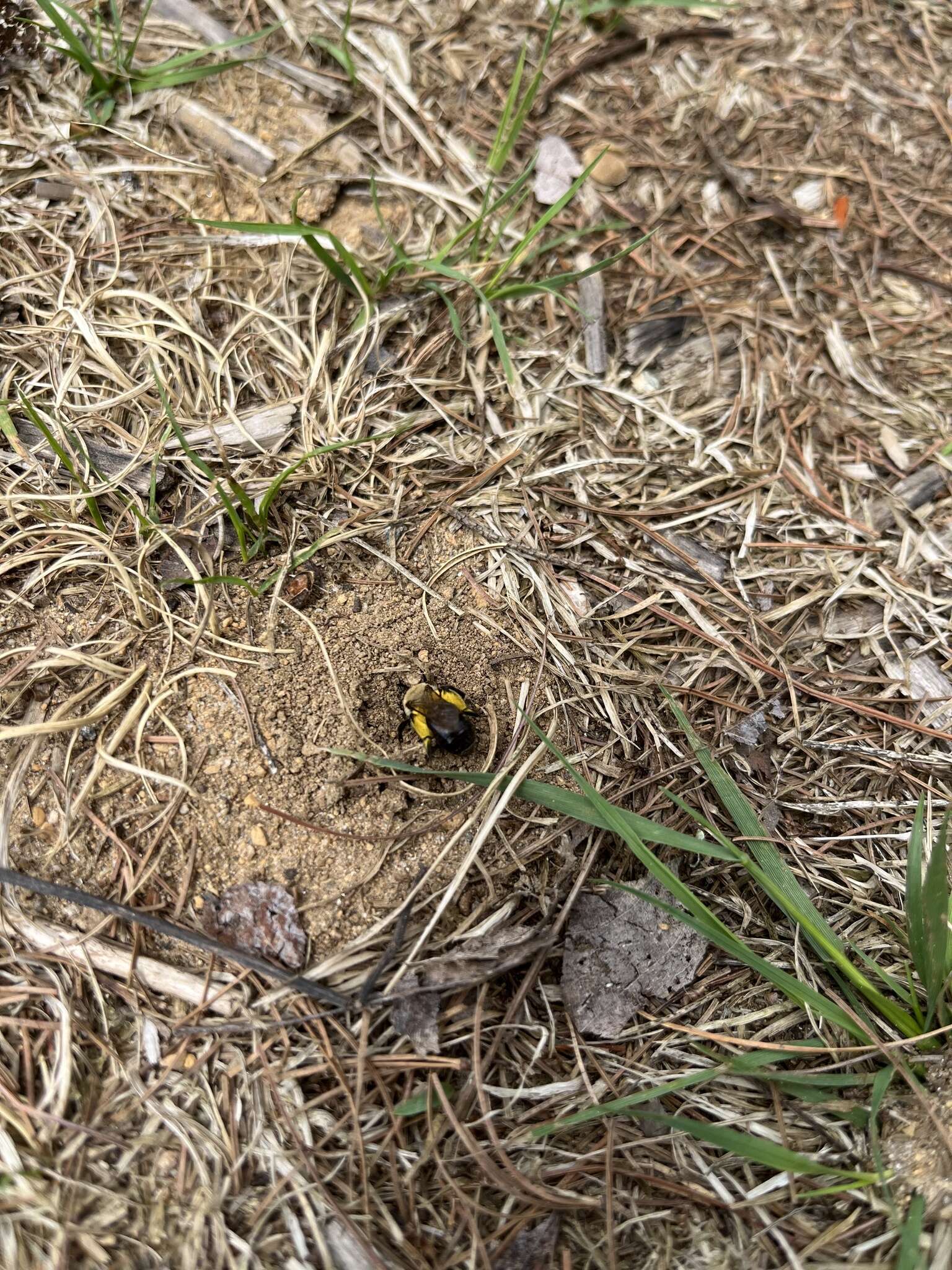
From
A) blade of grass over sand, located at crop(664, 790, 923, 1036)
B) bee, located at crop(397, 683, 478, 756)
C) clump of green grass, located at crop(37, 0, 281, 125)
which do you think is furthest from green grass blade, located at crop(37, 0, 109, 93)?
blade of grass over sand, located at crop(664, 790, 923, 1036)

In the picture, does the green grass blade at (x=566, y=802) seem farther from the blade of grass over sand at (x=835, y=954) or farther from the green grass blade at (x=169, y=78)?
the green grass blade at (x=169, y=78)

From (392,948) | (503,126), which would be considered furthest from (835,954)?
(503,126)

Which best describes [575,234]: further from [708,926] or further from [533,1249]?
[533,1249]

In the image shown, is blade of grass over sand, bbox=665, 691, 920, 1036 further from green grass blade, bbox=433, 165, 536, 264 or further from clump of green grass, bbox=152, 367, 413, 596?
green grass blade, bbox=433, 165, 536, 264

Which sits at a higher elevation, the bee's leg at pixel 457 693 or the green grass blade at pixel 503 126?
the green grass blade at pixel 503 126

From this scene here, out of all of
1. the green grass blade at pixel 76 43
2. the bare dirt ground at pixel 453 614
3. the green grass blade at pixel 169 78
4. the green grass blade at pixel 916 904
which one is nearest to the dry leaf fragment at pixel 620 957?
the bare dirt ground at pixel 453 614

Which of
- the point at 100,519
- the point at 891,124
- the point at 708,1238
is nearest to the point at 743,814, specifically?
the point at 708,1238
